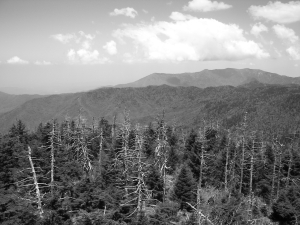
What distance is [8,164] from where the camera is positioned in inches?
1081

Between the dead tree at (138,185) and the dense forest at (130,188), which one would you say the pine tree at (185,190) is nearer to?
the dense forest at (130,188)

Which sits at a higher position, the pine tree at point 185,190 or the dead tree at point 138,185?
the dead tree at point 138,185

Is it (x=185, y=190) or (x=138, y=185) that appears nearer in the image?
(x=138, y=185)

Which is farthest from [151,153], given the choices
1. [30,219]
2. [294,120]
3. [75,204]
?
[294,120]

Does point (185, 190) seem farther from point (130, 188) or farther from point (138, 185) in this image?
point (138, 185)

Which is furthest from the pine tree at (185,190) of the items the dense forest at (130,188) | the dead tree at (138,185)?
the dead tree at (138,185)

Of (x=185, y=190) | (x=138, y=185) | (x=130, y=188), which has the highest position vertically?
(x=138, y=185)

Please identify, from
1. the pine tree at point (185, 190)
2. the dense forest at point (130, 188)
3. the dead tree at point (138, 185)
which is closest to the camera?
the dense forest at point (130, 188)

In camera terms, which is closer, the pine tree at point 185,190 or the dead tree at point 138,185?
the dead tree at point 138,185

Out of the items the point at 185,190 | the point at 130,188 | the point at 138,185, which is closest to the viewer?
the point at 138,185

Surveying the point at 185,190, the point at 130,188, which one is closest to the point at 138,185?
the point at 130,188

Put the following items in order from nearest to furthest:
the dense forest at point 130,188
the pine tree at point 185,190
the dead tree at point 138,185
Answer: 1. the dense forest at point 130,188
2. the dead tree at point 138,185
3. the pine tree at point 185,190

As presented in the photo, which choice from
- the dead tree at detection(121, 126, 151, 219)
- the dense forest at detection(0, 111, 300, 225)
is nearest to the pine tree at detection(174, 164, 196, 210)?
the dense forest at detection(0, 111, 300, 225)

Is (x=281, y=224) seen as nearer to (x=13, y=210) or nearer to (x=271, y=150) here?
(x=271, y=150)
